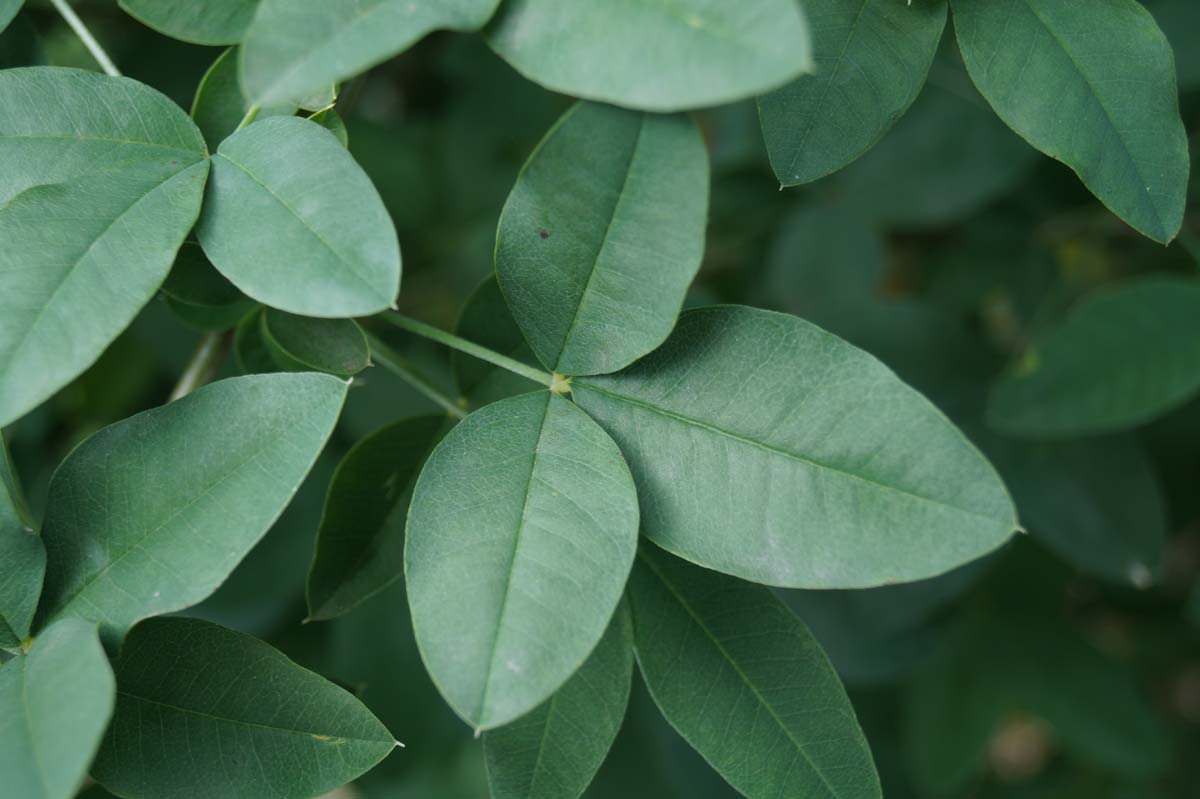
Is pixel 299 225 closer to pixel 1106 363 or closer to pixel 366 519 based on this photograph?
pixel 366 519

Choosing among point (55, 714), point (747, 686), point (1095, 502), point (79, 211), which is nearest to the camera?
point (55, 714)

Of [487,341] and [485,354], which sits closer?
[485,354]

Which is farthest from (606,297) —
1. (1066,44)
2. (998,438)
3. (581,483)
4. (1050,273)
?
(1050,273)

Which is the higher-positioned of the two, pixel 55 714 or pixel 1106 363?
pixel 55 714

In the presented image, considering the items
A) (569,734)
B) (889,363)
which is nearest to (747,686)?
(569,734)

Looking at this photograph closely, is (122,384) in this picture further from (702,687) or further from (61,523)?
(702,687)
